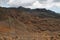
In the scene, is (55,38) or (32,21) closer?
(55,38)

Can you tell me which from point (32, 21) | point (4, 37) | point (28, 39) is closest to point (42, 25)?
point (32, 21)

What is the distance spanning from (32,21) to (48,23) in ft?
26.3

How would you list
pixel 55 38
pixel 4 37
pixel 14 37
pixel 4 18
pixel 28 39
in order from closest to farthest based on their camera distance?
pixel 4 37 < pixel 14 37 < pixel 28 39 < pixel 55 38 < pixel 4 18

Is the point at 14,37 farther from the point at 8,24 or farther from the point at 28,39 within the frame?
the point at 8,24

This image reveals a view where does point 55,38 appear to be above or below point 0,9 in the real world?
below

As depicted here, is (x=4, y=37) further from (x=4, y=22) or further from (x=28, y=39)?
(x=4, y=22)

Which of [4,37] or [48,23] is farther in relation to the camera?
[48,23]

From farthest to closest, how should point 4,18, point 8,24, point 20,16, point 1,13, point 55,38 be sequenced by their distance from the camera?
point 20,16 → point 1,13 → point 4,18 → point 8,24 → point 55,38

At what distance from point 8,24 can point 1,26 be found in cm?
471

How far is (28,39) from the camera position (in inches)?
2238

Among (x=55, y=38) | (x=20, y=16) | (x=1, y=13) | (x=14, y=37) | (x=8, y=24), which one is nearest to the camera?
(x=14, y=37)

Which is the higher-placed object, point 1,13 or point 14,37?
point 1,13

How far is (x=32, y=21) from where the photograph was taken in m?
90.4

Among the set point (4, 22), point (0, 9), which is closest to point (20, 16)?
point (0, 9)
